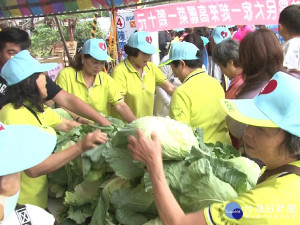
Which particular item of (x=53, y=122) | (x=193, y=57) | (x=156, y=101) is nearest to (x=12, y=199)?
Answer: (x=53, y=122)

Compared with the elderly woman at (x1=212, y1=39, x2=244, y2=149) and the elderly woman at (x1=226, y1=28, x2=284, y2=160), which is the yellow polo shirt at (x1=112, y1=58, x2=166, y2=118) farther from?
the elderly woman at (x1=226, y1=28, x2=284, y2=160)

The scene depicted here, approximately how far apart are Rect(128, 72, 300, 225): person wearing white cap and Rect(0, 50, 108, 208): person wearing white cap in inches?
29.2

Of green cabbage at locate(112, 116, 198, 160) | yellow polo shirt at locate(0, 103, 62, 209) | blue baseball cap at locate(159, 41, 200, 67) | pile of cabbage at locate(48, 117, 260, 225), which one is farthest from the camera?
blue baseball cap at locate(159, 41, 200, 67)

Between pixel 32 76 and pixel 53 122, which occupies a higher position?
pixel 32 76

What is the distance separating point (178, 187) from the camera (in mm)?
1601

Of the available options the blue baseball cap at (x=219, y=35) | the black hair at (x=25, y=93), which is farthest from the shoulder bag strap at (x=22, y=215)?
the blue baseball cap at (x=219, y=35)

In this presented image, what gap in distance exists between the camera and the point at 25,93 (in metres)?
2.02

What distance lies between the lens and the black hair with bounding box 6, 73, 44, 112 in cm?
199

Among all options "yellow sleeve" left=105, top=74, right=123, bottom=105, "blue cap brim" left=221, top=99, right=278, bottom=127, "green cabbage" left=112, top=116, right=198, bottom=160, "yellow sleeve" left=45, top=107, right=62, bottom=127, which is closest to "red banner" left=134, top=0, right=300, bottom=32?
"yellow sleeve" left=105, top=74, right=123, bottom=105

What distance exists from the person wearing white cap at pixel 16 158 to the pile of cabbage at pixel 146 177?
21.1 inches

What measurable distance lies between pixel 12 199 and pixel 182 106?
4.87 ft

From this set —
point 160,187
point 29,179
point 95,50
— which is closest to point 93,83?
point 95,50

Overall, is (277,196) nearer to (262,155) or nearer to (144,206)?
(262,155)

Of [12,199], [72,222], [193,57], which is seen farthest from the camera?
[193,57]
